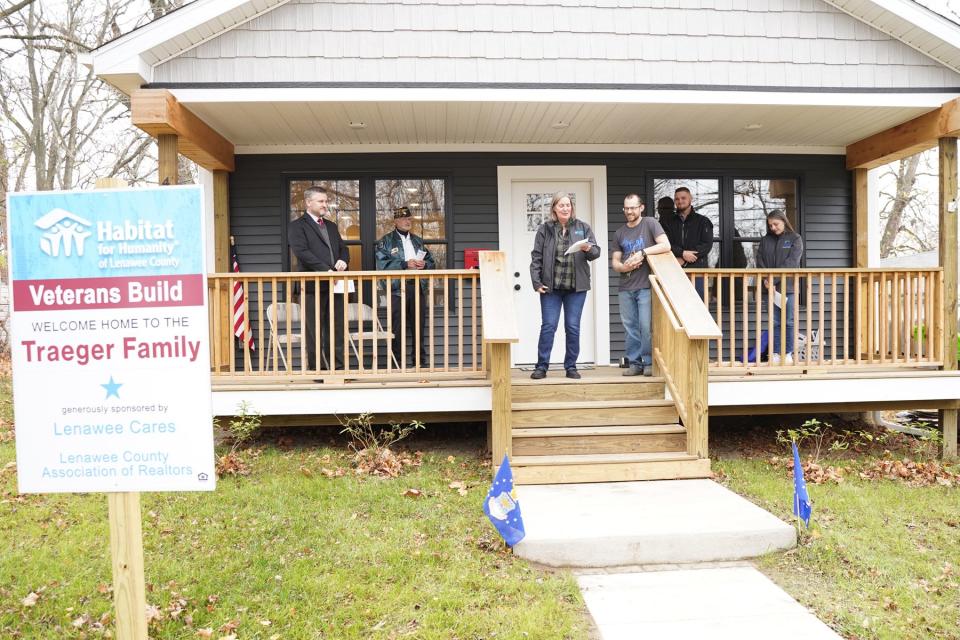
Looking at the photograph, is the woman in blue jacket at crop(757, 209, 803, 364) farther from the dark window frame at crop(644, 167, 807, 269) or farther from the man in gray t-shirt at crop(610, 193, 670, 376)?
the man in gray t-shirt at crop(610, 193, 670, 376)

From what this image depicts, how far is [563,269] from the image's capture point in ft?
19.0

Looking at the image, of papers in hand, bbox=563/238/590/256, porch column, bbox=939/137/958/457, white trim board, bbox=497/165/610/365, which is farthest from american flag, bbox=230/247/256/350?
porch column, bbox=939/137/958/457

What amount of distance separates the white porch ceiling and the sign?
3.78 meters

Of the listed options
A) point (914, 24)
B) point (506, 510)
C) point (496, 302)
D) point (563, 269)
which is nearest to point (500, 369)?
point (496, 302)

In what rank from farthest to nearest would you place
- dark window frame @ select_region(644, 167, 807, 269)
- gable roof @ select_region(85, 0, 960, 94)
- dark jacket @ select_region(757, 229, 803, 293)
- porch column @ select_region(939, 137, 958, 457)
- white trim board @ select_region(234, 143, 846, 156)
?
dark window frame @ select_region(644, 167, 807, 269) → white trim board @ select_region(234, 143, 846, 156) → dark jacket @ select_region(757, 229, 803, 293) → porch column @ select_region(939, 137, 958, 457) → gable roof @ select_region(85, 0, 960, 94)

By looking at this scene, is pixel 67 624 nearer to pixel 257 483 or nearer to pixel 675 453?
pixel 257 483

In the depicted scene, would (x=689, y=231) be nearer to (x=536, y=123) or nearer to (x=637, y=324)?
(x=637, y=324)

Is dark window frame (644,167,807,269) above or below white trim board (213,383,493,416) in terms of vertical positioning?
above

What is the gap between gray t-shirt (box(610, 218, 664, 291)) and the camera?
599cm

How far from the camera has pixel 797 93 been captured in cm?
630

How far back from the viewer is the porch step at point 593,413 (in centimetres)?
550

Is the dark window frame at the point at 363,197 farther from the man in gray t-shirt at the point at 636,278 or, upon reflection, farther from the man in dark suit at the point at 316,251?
the man in gray t-shirt at the point at 636,278

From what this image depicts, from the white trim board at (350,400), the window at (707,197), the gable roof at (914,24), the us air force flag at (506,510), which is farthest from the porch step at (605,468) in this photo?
the gable roof at (914,24)

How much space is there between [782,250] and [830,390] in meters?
1.51
